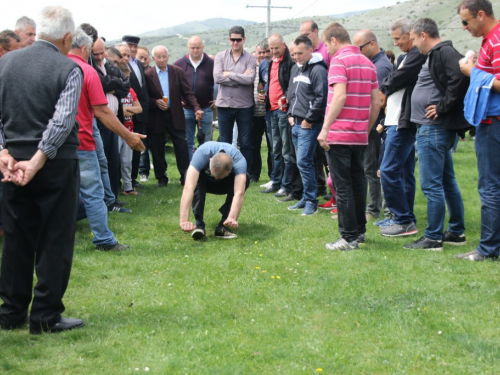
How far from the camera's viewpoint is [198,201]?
7.57m

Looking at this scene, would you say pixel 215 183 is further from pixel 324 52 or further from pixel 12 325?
pixel 12 325

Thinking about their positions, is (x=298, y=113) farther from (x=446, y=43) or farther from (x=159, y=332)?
(x=159, y=332)

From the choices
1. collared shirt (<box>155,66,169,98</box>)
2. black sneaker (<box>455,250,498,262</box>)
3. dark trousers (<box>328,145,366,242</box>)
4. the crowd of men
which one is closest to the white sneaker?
the crowd of men

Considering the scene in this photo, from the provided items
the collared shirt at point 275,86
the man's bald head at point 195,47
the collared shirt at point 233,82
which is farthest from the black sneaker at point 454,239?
the man's bald head at point 195,47

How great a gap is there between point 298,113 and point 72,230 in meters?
5.17

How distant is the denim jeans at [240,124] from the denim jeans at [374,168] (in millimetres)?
3189

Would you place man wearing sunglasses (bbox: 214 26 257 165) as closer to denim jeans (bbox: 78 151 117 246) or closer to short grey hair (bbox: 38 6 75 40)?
denim jeans (bbox: 78 151 117 246)

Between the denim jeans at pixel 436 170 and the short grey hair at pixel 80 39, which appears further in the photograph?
the denim jeans at pixel 436 170

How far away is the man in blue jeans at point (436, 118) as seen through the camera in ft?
20.8

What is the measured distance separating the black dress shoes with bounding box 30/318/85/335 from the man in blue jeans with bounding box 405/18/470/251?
4.00 m

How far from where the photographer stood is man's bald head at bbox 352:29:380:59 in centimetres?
801

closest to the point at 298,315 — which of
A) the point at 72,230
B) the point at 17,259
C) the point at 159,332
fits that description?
the point at 159,332

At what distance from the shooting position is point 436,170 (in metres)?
6.67

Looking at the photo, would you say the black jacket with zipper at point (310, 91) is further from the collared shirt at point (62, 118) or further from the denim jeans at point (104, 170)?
Answer: the collared shirt at point (62, 118)
